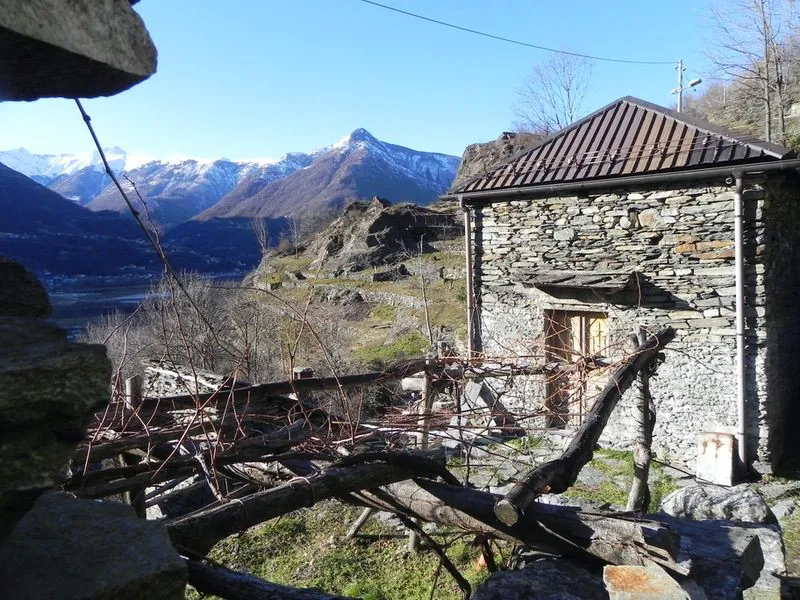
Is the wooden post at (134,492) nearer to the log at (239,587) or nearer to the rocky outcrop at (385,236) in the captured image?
the log at (239,587)

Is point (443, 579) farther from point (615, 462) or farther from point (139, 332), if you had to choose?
point (139, 332)

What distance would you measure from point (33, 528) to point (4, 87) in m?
1.01

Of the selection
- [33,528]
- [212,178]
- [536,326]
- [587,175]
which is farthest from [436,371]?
[212,178]

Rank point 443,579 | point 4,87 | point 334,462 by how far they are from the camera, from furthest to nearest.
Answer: point 443,579, point 334,462, point 4,87

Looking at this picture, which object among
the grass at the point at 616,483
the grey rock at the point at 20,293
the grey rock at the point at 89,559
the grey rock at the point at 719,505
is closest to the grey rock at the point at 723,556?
the grey rock at the point at 719,505

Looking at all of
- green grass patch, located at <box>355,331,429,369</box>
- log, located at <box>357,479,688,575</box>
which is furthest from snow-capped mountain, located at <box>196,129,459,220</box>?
log, located at <box>357,479,688,575</box>

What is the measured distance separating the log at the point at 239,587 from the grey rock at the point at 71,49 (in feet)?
4.84

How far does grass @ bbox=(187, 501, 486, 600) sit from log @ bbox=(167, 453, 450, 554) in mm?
3138

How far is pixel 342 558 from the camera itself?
20.5ft

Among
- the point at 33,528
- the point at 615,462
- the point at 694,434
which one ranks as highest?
the point at 33,528

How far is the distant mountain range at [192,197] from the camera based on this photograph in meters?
41.0

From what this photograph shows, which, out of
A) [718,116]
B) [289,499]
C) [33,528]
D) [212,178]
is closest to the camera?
[33,528]

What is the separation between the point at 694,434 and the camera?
28.4 ft

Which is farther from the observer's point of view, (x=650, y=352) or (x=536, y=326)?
(x=536, y=326)
